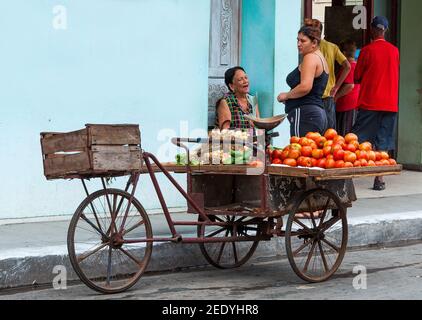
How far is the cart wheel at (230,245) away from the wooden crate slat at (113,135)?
3.67 feet

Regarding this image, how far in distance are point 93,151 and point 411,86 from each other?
8.03 meters

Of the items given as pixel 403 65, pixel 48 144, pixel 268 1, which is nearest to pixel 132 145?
pixel 48 144

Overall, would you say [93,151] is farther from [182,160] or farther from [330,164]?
[330,164]

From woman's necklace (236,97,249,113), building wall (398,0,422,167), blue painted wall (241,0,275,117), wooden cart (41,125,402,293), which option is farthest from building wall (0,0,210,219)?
building wall (398,0,422,167)

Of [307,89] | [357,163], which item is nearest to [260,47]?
[307,89]

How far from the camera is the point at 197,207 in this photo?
7.33 m

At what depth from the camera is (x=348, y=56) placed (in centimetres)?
1219

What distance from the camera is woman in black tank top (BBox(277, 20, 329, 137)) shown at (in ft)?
28.3

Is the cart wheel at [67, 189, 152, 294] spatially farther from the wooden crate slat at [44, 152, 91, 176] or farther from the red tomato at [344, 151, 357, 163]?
the red tomato at [344, 151, 357, 163]

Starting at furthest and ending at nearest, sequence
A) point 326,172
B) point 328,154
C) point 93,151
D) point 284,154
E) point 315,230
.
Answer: point 315,230
point 284,154
point 328,154
point 326,172
point 93,151

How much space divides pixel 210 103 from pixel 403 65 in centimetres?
429

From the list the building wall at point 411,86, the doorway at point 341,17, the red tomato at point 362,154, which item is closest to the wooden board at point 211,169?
the red tomato at point 362,154

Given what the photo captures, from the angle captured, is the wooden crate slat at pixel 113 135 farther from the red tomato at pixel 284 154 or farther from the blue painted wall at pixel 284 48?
the blue painted wall at pixel 284 48
